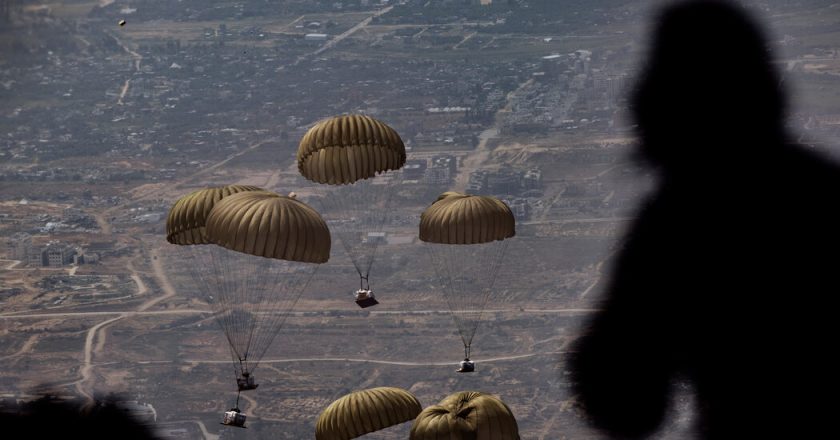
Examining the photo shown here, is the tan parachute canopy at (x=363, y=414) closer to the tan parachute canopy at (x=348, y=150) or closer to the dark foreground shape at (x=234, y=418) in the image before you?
the dark foreground shape at (x=234, y=418)

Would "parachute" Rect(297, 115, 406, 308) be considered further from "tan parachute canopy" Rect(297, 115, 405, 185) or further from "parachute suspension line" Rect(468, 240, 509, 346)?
"parachute suspension line" Rect(468, 240, 509, 346)

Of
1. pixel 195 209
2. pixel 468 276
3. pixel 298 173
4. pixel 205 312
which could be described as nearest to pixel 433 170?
pixel 298 173

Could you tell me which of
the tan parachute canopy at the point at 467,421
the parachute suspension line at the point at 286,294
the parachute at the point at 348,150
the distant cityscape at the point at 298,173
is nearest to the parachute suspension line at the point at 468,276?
the distant cityscape at the point at 298,173

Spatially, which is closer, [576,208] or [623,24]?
[576,208]

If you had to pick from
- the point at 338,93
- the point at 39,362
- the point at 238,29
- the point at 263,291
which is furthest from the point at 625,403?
the point at 238,29

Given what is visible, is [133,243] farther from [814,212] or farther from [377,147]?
[814,212]
